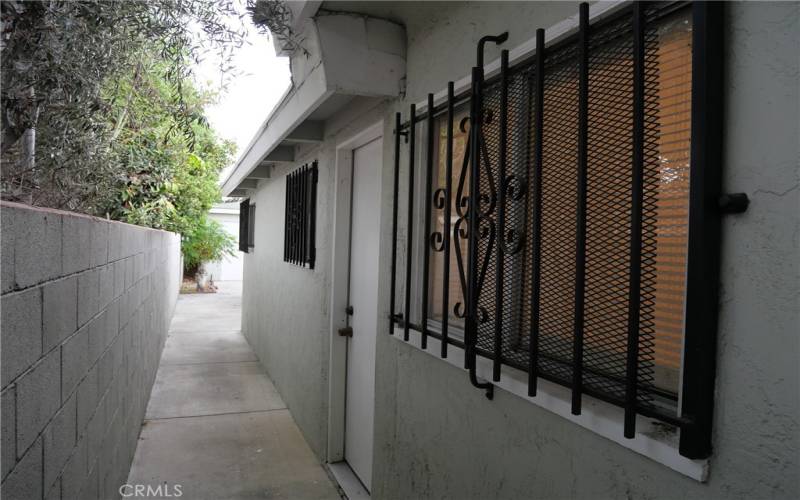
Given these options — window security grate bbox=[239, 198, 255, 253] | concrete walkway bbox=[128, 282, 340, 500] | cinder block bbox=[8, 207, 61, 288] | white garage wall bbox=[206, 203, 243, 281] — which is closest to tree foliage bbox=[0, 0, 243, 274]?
cinder block bbox=[8, 207, 61, 288]

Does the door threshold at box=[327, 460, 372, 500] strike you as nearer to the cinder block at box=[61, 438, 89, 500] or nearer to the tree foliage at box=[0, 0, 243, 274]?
the cinder block at box=[61, 438, 89, 500]

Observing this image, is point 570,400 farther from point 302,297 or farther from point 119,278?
point 302,297

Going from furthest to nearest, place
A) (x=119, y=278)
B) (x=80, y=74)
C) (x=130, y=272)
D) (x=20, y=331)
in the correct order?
1. (x=130, y=272)
2. (x=119, y=278)
3. (x=80, y=74)
4. (x=20, y=331)

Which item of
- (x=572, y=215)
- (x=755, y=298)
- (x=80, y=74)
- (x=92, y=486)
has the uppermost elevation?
(x=80, y=74)

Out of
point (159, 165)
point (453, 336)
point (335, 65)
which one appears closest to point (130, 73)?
point (335, 65)

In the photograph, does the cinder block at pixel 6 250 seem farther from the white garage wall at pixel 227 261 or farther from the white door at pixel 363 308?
the white garage wall at pixel 227 261

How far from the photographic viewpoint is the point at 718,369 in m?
1.19

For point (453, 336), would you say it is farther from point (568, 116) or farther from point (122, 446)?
point (122, 446)

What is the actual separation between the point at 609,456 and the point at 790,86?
→ 1004mm

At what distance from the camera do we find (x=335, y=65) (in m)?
2.89

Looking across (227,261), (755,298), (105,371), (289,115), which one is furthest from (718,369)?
(227,261)

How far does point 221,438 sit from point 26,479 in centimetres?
368

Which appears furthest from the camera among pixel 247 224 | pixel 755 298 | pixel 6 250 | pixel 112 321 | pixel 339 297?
pixel 247 224

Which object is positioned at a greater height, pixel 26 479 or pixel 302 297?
pixel 302 297
